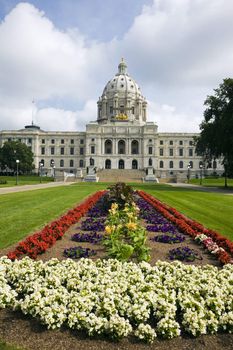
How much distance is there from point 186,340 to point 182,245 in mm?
5881

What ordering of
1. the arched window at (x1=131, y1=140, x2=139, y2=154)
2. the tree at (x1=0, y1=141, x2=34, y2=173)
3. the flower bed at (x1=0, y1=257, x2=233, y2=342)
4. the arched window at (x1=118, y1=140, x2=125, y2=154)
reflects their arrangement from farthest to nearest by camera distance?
the arched window at (x1=118, y1=140, x2=125, y2=154), the arched window at (x1=131, y1=140, x2=139, y2=154), the tree at (x1=0, y1=141, x2=34, y2=173), the flower bed at (x1=0, y1=257, x2=233, y2=342)

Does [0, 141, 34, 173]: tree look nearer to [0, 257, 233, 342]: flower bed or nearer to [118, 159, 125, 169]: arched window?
[118, 159, 125, 169]: arched window

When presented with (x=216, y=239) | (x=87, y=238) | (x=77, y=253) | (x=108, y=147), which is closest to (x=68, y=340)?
(x=77, y=253)

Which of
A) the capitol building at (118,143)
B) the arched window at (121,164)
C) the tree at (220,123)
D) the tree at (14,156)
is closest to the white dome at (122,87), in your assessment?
the capitol building at (118,143)

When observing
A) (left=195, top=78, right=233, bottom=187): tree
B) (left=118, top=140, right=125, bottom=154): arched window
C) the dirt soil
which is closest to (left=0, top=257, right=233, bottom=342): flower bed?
the dirt soil

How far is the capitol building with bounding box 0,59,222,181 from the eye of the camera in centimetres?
11706

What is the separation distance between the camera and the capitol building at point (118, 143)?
384 feet

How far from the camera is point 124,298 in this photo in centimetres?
590

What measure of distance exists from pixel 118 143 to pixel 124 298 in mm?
114676

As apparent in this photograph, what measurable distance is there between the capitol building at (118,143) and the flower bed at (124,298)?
10044cm

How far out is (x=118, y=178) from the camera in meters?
83.3

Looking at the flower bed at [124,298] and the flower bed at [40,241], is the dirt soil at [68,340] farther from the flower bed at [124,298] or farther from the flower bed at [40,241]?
the flower bed at [40,241]

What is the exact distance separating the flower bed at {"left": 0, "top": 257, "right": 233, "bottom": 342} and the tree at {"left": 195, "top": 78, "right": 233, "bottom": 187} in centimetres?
3570

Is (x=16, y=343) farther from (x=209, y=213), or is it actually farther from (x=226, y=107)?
(x=226, y=107)
